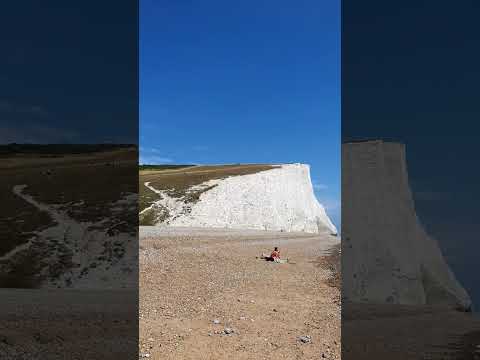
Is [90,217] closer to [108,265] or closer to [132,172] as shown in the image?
[108,265]

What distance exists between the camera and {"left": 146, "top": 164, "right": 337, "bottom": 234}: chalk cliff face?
1644 inches

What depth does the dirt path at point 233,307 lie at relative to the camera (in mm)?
8172

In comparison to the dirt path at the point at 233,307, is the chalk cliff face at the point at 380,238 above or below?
above

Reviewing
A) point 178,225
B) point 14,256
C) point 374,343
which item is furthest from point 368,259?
point 178,225

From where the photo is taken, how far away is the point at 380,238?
6.69m

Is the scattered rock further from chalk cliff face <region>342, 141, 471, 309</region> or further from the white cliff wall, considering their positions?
the white cliff wall

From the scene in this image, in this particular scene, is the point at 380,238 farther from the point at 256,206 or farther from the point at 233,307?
the point at 256,206

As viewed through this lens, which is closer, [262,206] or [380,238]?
[380,238]

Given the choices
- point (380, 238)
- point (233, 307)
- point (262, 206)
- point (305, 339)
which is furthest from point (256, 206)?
point (380, 238)

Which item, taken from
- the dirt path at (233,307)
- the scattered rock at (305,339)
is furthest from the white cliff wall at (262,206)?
the scattered rock at (305,339)

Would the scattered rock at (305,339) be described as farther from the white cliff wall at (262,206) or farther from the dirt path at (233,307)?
the white cliff wall at (262,206)

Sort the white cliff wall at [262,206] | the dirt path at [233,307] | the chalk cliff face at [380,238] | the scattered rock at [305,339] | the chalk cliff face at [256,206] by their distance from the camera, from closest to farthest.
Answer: the chalk cliff face at [380,238] → the dirt path at [233,307] → the scattered rock at [305,339] → the chalk cliff face at [256,206] → the white cliff wall at [262,206]

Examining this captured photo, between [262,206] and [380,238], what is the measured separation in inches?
1620

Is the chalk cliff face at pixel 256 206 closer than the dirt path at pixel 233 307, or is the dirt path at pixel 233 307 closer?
the dirt path at pixel 233 307
